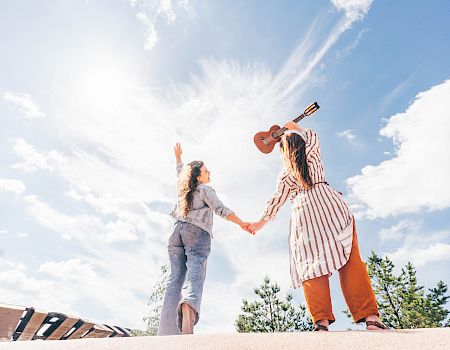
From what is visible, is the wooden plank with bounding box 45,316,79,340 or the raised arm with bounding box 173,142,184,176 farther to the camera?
the wooden plank with bounding box 45,316,79,340

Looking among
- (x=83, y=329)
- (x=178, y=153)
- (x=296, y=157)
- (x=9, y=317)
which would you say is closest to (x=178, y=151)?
(x=178, y=153)

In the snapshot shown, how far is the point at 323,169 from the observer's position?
8.82 ft

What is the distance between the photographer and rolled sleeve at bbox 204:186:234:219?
313cm

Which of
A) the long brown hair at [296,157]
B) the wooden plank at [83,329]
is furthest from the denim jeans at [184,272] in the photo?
the wooden plank at [83,329]

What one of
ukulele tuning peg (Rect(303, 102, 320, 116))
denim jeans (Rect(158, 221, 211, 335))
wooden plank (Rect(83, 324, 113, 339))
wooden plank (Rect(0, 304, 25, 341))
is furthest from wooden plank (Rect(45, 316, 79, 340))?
ukulele tuning peg (Rect(303, 102, 320, 116))

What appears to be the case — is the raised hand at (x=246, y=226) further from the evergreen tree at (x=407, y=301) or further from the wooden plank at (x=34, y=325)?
the evergreen tree at (x=407, y=301)

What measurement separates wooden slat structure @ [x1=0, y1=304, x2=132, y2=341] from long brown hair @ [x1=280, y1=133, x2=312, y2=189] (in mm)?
3623

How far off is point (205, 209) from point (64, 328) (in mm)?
3763

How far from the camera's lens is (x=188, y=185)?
129 inches

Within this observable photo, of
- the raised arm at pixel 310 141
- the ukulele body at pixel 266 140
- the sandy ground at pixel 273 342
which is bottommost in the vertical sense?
the sandy ground at pixel 273 342

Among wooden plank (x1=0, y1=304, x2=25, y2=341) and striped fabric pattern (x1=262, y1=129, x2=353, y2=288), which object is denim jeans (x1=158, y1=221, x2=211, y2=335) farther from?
wooden plank (x1=0, y1=304, x2=25, y2=341)

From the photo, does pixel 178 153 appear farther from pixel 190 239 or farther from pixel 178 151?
pixel 190 239

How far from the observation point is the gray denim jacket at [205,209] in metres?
3.10

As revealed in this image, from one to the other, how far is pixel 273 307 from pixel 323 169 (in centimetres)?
1946
